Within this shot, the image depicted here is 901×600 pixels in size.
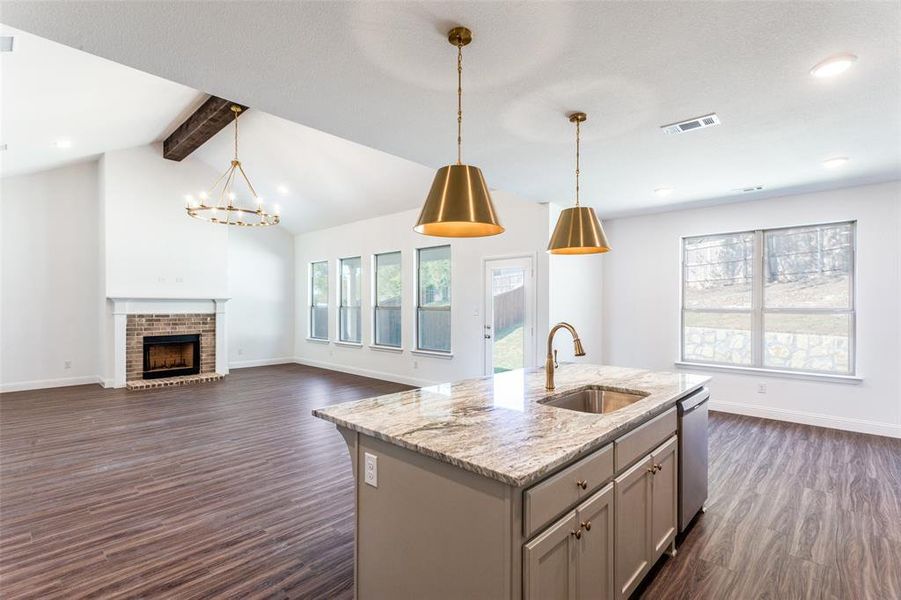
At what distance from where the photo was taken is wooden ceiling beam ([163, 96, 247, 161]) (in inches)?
220

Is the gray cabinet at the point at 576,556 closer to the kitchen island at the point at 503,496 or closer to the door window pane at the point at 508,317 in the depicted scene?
the kitchen island at the point at 503,496

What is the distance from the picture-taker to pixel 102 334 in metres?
7.23

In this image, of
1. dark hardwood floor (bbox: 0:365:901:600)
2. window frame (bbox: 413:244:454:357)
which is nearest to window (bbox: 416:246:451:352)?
window frame (bbox: 413:244:454:357)

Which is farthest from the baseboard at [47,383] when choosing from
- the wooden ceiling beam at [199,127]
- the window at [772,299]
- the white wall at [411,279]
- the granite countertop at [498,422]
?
the window at [772,299]

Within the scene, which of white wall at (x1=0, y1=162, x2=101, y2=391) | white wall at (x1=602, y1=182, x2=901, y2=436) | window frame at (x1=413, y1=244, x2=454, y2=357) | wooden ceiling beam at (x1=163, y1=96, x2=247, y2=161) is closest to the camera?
white wall at (x1=602, y1=182, x2=901, y2=436)

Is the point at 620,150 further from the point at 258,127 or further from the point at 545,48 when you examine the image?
the point at 258,127

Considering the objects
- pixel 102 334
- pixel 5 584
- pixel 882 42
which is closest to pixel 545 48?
pixel 882 42

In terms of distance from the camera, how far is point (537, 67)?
7.77 ft

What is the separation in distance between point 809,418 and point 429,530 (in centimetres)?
537

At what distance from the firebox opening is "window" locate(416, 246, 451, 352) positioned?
13.6 feet

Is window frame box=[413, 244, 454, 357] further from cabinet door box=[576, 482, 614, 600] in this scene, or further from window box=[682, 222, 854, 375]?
cabinet door box=[576, 482, 614, 600]

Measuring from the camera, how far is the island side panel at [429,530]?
1393mm

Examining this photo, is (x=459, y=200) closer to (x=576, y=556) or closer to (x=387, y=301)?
(x=576, y=556)

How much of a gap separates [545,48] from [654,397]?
1.88 metres
